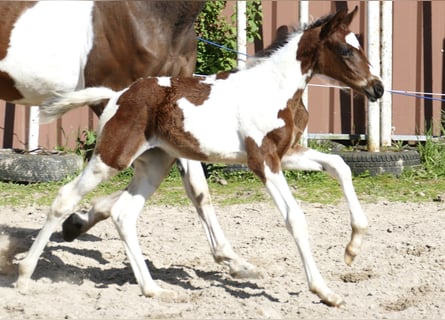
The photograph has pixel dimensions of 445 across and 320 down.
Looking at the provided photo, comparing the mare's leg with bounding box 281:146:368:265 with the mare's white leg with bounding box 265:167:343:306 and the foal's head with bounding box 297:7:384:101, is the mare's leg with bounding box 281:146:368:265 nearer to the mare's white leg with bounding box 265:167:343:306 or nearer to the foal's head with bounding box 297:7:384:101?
the mare's white leg with bounding box 265:167:343:306

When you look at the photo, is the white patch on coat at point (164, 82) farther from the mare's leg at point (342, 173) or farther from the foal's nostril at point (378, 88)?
the foal's nostril at point (378, 88)

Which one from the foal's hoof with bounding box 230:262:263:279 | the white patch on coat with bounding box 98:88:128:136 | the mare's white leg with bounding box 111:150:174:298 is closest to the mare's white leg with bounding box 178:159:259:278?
the foal's hoof with bounding box 230:262:263:279

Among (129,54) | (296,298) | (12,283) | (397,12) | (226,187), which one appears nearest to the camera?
(296,298)

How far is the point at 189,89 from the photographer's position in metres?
5.44

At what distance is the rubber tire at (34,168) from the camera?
902cm

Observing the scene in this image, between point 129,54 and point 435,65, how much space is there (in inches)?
221

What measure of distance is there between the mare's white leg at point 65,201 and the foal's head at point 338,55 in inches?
52.9

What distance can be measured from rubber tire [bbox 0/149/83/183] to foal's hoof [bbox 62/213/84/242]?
273 centimetres

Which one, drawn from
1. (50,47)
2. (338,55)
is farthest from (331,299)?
(50,47)

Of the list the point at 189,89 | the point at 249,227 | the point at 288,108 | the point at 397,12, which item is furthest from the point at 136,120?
the point at 397,12

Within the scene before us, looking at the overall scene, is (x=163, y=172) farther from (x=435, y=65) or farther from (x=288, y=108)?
(x=435, y=65)

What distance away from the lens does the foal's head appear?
5355 millimetres

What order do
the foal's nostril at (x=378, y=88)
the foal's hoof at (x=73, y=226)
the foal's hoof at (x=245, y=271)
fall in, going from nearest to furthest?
the foal's nostril at (x=378, y=88)
the foal's hoof at (x=245, y=271)
the foal's hoof at (x=73, y=226)

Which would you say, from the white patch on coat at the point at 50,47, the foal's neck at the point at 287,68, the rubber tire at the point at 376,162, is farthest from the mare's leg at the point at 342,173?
the rubber tire at the point at 376,162
